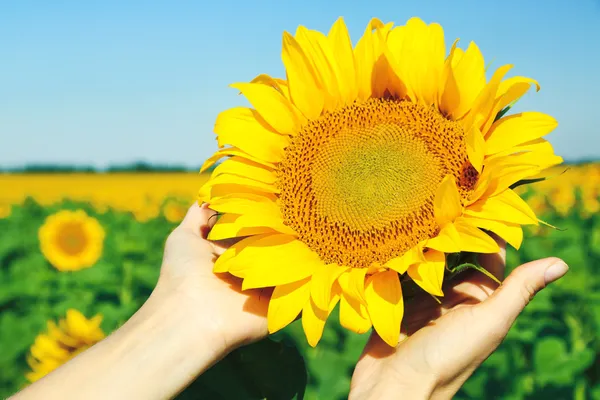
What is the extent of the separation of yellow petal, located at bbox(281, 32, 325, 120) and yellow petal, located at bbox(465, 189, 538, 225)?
0.64 meters

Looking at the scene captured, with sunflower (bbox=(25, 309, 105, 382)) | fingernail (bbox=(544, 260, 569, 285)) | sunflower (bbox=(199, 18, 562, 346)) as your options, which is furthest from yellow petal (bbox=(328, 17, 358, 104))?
sunflower (bbox=(25, 309, 105, 382))

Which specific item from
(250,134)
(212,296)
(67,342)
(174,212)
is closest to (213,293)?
(212,296)

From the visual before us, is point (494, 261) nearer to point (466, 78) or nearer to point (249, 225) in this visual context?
point (466, 78)

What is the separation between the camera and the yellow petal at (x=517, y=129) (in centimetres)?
203

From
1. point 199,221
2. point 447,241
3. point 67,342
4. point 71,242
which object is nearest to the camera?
point 447,241

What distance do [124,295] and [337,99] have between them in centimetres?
427

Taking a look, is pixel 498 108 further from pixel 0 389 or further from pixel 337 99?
pixel 0 389

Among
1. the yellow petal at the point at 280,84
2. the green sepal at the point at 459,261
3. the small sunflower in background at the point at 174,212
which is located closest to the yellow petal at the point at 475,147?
the green sepal at the point at 459,261

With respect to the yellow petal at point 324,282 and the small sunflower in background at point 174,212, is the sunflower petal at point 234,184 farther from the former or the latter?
the small sunflower in background at point 174,212

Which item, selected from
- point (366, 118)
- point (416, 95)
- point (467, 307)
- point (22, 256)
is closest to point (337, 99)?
point (366, 118)

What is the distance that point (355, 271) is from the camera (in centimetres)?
200

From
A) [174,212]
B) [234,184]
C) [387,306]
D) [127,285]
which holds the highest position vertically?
[234,184]

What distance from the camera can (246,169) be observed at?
2250 millimetres

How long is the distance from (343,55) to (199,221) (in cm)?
86
